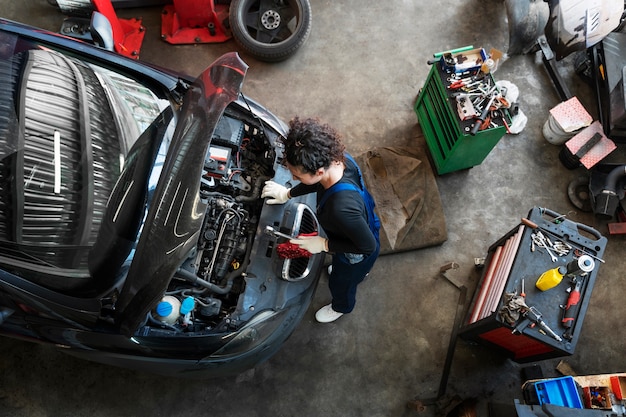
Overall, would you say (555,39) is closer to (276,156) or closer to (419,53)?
(419,53)

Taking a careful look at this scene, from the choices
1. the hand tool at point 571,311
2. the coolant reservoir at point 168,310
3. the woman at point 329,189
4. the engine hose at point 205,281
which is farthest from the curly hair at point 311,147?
the hand tool at point 571,311

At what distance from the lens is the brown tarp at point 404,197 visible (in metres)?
3.09

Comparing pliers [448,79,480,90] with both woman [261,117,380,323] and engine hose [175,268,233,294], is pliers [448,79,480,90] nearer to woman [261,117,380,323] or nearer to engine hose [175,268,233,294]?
woman [261,117,380,323]

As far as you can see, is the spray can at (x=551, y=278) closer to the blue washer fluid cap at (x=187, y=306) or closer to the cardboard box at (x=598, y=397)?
the cardboard box at (x=598, y=397)

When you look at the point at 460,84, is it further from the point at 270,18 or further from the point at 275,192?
the point at 270,18

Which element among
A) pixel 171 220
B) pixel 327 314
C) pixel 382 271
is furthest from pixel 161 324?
pixel 382 271

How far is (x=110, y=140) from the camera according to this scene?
2064 millimetres

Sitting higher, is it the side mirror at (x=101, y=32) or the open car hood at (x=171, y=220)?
the side mirror at (x=101, y=32)

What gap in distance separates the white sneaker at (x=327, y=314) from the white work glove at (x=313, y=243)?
2.42 feet

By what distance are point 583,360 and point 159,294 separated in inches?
104

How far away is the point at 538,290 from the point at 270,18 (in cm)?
267

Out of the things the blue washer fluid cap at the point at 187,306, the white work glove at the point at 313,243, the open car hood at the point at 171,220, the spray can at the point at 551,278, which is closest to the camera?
the open car hood at the point at 171,220

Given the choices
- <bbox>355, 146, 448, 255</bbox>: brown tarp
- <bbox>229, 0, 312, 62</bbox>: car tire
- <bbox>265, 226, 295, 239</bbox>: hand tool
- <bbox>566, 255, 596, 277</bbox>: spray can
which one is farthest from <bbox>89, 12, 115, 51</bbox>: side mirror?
<bbox>566, 255, 596, 277</bbox>: spray can

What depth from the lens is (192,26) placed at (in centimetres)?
370
